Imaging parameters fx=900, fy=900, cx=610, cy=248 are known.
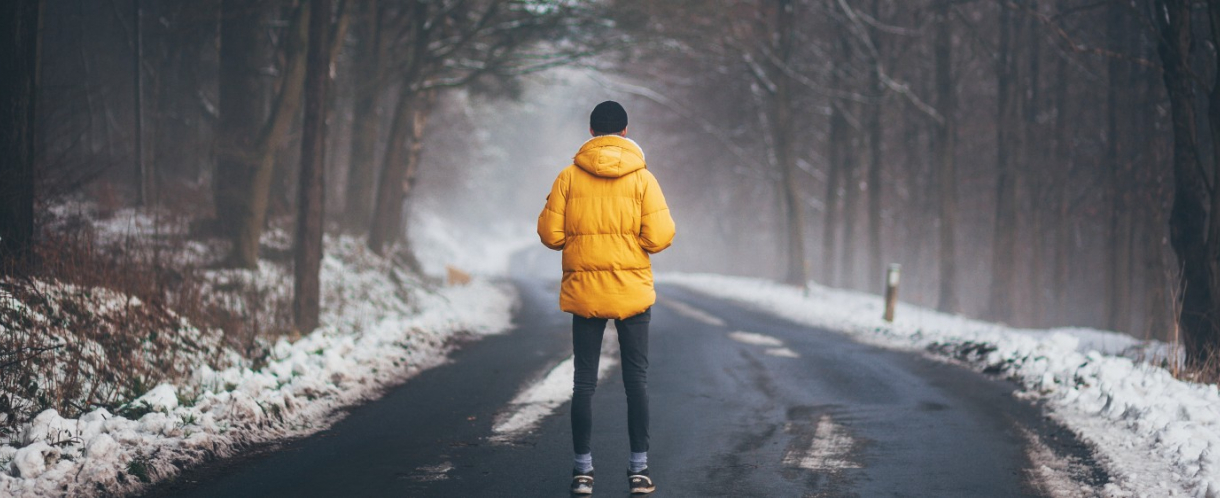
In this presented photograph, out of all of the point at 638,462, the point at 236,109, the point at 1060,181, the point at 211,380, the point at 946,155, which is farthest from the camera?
the point at 1060,181

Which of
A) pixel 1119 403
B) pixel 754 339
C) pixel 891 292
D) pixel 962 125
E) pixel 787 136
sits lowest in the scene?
pixel 754 339

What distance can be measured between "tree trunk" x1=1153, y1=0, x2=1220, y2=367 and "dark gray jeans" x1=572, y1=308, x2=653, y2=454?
28.2 ft

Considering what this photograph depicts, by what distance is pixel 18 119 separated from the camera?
868cm

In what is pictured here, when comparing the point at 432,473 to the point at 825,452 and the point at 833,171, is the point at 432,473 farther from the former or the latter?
the point at 833,171

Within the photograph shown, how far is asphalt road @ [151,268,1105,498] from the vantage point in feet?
16.8

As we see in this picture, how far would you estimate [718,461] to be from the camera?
18.8ft

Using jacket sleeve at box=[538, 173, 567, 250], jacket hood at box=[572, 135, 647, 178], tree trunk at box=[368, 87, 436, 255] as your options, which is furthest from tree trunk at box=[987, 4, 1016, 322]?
jacket sleeve at box=[538, 173, 567, 250]

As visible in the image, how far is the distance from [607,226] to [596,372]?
837 millimetres

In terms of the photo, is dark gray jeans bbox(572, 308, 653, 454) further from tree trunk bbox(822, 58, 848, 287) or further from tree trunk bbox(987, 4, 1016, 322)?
tree trunk bbox(822, 58, 848, 287)

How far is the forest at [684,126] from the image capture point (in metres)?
10.8

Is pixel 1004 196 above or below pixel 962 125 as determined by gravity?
below

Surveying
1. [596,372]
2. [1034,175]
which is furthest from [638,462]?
[1034,175]

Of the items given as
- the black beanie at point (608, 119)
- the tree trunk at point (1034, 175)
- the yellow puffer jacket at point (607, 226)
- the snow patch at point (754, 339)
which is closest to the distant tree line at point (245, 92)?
the snow patch at point (754, 339)

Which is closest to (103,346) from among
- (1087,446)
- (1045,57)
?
(1087,446)
